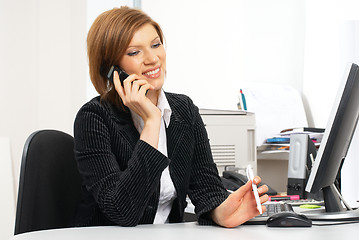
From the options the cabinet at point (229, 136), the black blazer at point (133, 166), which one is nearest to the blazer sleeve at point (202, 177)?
the black blazer at point (133, 166)

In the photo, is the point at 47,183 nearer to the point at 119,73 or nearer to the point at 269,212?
Answer: the point at 119,73

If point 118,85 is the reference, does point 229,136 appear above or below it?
below

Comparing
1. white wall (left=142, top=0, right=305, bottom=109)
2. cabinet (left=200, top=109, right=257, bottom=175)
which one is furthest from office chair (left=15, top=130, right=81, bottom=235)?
white wall (left=142, top=0, right=305, bottom=109)

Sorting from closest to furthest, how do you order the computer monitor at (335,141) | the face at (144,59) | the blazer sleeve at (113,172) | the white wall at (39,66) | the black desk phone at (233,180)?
the blazer sleeve at (113,172)
the computer monitor at (335,141)
the face at (144,59)
the black desk phone at (233,180)
the white wall at (39,66)

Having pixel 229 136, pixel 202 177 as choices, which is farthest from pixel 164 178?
pixel 229 136

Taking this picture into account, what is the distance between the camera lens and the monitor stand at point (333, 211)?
128 centimetres

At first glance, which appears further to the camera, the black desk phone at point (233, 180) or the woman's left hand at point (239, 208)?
the black desk phone at point (233, 180)

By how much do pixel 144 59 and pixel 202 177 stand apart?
1.24 ft

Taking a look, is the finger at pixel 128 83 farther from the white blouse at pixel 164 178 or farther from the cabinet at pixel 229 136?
the cabinet at pixel 229 136

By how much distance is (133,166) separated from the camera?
120 centimetres

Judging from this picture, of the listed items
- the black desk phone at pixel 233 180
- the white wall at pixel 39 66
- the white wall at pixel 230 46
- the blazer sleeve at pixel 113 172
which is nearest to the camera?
the blazer sleeve at pixel 113 172

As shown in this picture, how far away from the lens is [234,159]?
2.25m

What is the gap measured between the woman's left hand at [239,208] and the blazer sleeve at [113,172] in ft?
0.59

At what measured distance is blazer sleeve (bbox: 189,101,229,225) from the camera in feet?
4.66
